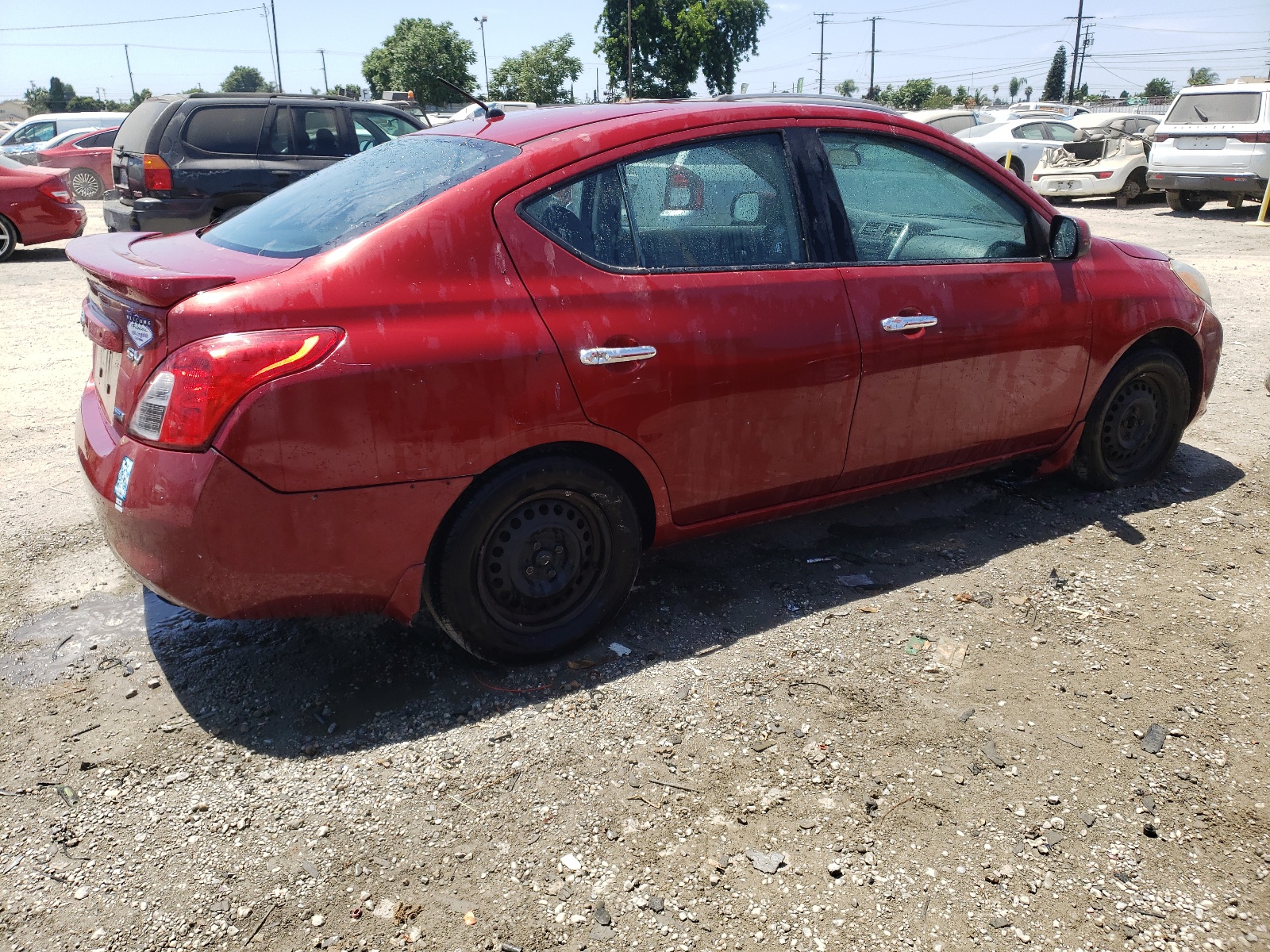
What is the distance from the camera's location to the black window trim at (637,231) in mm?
2898

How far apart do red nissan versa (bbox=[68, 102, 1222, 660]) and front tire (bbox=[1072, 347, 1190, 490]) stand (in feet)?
1.36

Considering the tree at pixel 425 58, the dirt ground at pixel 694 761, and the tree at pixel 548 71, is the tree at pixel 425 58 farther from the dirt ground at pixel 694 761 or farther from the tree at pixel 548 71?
the dirt ground at pixel 694 761

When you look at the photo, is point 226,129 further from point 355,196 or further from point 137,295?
point 137,295

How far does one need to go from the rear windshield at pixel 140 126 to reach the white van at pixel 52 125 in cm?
1359

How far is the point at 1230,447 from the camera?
5.29 m

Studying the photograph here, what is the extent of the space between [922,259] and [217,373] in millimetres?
2550

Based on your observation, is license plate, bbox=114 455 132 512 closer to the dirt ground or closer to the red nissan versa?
the red nissan versa

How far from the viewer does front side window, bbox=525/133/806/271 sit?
2.96 m

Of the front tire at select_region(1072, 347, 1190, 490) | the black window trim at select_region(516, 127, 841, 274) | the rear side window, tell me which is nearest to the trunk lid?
the black window trim at select_region(516, 127, 841, 274)

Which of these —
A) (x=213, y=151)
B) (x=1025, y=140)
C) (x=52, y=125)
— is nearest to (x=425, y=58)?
(x=52, y=125)

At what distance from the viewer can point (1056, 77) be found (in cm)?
10150

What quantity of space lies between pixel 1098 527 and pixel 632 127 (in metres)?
2.74

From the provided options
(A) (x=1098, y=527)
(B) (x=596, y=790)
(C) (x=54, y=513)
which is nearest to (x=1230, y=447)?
(A) (x=1098, y=527)

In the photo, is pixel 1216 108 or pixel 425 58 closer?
pixel 1216 108
